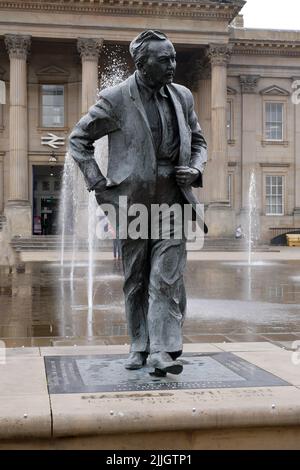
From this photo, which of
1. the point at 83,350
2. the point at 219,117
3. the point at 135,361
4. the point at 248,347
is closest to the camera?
the point at 135,361

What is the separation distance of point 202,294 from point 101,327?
4.73 meters

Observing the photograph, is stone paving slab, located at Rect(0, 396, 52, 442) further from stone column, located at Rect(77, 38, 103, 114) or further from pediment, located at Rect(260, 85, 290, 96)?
pediment, located at Rect(260, 85, 290, 96)

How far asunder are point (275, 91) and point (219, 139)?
8.31m

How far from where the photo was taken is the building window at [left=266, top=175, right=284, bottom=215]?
1796 inches

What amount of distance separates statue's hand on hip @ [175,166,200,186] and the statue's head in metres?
0.64

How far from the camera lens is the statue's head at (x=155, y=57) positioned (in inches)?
203

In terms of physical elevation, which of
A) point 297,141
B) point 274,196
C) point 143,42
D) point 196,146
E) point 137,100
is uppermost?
point 297,141

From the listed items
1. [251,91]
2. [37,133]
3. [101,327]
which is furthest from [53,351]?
[251,91]

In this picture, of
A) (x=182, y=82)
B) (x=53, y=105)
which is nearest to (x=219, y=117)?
(x=182, y=82)

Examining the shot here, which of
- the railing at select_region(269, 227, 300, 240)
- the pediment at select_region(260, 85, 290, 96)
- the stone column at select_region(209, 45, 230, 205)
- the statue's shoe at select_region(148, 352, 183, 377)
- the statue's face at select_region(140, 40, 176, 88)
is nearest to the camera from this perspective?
the statue's shoe at select_region(148, 352, 183, 377)

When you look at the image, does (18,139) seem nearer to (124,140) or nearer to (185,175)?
(124,140)

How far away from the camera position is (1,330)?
8914 millimetres

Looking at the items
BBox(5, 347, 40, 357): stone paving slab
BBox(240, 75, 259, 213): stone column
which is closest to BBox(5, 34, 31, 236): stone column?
BBox(240, 75, 259, 213): stone column

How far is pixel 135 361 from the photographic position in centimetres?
536
